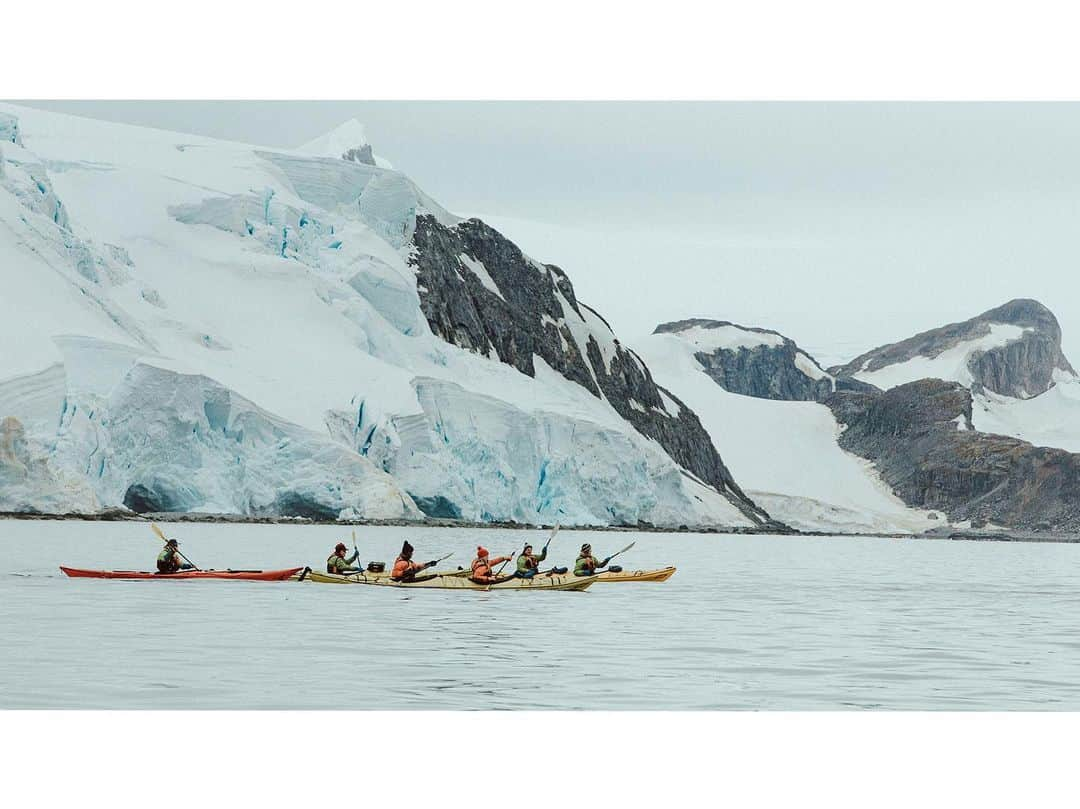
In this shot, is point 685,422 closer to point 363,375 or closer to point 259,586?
point 363,375

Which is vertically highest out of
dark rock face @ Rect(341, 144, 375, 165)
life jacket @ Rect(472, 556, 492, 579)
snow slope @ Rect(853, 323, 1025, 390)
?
snow slope @ Rect(853, 323, 1025, 390)

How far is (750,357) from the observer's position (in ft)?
564

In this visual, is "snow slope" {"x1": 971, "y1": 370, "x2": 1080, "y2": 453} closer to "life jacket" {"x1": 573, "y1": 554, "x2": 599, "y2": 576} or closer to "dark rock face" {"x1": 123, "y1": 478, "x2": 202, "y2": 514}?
"dark rock face" {"x1": 123, "y1": 478, "x2": 202, "y2": 514}

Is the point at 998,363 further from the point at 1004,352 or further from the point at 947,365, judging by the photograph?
the point at 947,365

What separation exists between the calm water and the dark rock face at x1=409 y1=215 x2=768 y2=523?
42679 millimetres

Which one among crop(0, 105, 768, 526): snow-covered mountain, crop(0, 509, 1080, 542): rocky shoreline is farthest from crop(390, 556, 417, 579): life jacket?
crop(0, 105, 768, 526): snow-covered mountain

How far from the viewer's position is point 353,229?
232 ft

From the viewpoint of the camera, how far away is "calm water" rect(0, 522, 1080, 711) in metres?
15.6

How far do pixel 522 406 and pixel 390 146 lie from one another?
1323 centimetres

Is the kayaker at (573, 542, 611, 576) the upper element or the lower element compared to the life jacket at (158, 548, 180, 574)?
upper

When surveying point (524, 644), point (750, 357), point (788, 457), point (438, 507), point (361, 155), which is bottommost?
point (524, 644)

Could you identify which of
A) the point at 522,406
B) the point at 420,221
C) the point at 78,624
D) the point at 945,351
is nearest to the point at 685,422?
the point at 420,221

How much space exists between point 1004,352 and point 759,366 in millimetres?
35128

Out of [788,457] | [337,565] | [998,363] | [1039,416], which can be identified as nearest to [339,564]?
[337,565]
